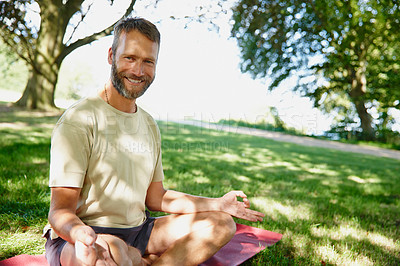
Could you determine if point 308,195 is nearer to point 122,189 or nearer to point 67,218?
point 122,189

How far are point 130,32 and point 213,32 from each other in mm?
7102

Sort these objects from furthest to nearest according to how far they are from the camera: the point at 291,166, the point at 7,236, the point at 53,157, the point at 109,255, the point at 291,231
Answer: the point at 291,166 → the point at 291,231 → the point at 7,236 → the point at 53,157 → the point at 109,255

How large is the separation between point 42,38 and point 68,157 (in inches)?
376

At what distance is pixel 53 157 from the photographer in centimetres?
161

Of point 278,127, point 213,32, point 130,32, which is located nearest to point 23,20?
point 213,32

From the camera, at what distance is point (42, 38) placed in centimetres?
967

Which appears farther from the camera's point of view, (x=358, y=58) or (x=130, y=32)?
(x=358, y=58)

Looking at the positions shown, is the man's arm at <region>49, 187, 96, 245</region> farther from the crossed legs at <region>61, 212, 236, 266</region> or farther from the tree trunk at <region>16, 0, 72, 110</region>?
the tree trunk at <region>16, 0, 72, 110</region>

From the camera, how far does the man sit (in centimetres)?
159

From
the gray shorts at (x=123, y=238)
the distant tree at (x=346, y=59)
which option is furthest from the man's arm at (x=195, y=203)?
the distant tree at (x=346, y=59)

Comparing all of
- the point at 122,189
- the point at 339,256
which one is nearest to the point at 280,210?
the point at 339,256

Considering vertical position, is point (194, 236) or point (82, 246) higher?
point (82, 246)

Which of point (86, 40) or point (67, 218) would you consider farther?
point (86, 40)

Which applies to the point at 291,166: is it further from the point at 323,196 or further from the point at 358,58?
the point at 358,58
